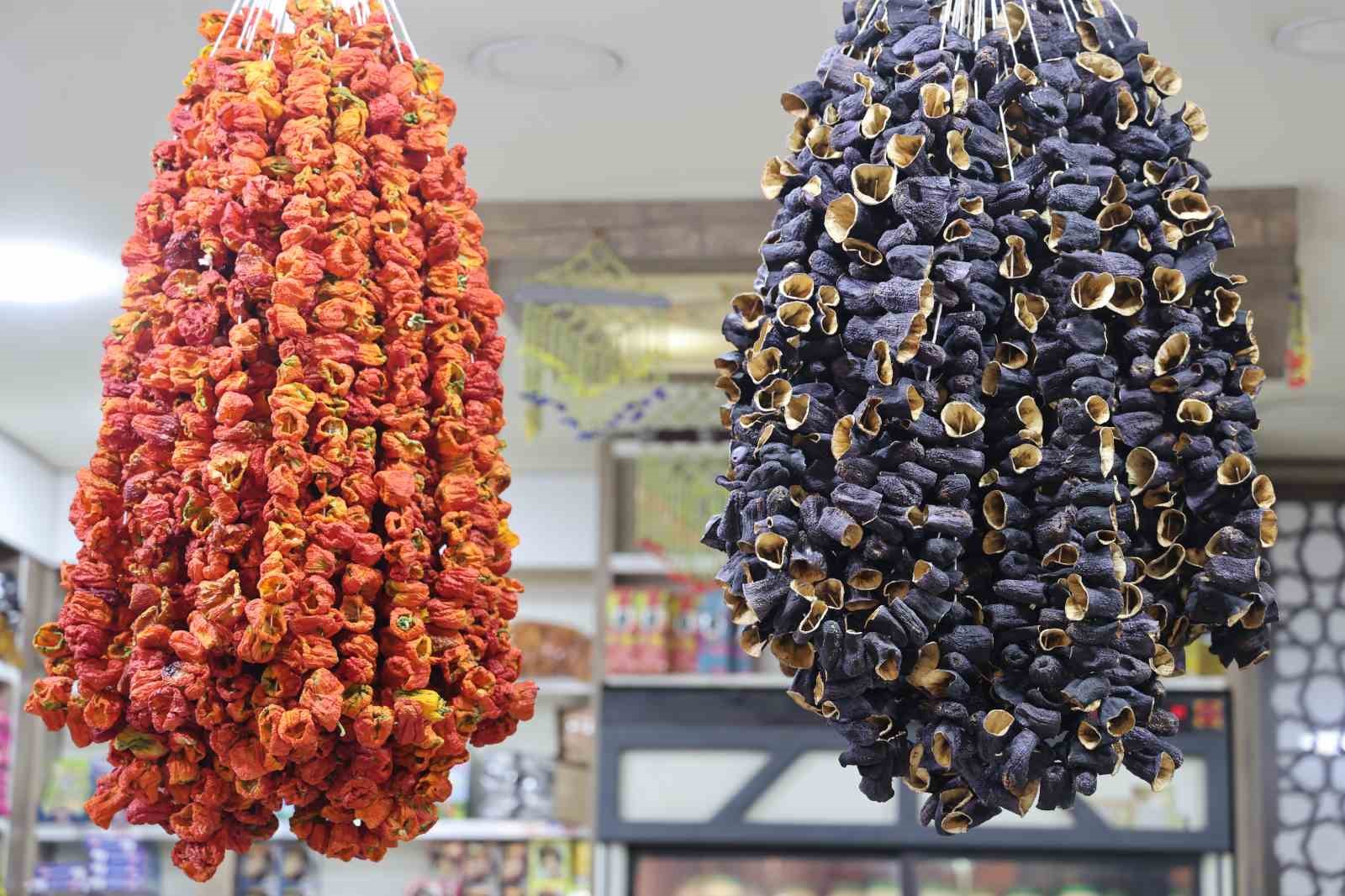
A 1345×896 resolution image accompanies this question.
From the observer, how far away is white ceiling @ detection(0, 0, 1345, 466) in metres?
2.56

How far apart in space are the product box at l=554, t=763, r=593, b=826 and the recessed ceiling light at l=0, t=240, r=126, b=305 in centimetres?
219

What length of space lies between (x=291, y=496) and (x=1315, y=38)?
205cm

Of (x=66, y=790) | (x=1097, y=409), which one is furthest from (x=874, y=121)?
(x=66, y=790)

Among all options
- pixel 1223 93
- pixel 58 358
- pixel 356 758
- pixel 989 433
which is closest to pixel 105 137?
pixel 58 358

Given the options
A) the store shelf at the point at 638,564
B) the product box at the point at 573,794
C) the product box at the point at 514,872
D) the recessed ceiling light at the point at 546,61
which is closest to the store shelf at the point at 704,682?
the store shelf at the point at 638,564

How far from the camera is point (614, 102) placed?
2928mm

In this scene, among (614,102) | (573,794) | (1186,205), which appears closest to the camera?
(1186,205)

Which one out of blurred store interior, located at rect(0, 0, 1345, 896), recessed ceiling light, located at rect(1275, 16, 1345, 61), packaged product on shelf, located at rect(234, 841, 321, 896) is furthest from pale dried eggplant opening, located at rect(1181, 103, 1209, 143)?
packaged product on shelf, located at rect(234, 841, 321, 896)

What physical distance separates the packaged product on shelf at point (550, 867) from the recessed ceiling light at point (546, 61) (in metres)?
3.31

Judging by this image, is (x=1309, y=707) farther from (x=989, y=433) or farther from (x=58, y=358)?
(x=989, y=433)

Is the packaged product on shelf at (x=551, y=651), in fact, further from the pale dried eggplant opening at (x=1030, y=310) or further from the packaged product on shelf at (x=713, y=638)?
the pale dried eggplant opening at (x=1030, y=310)

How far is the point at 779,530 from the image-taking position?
1.04m

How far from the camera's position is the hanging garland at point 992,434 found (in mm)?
1012

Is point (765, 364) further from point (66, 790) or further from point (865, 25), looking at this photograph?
point (66, 790)
